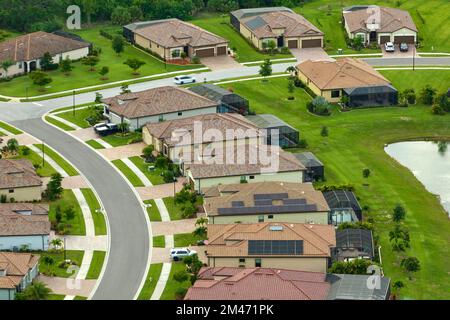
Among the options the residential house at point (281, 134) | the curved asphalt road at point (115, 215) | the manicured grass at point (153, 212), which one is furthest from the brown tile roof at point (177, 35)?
the manicured grass at point (153, 212)

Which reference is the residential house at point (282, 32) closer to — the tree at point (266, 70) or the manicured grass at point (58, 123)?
the tree at point (266, 70)

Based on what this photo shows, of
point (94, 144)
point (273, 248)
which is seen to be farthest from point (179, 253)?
point (94, 144)

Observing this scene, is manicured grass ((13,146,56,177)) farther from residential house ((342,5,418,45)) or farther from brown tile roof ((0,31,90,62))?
residential house ((342,5,418,45))

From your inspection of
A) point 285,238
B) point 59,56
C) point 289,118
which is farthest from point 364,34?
point 285,238

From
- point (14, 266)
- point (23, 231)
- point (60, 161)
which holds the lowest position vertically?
point (60, 161)

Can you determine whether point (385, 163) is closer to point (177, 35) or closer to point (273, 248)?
point (273, 248)

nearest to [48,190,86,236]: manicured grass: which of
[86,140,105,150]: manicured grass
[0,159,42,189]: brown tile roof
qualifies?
[0,159,42,189]: brown tile roof
